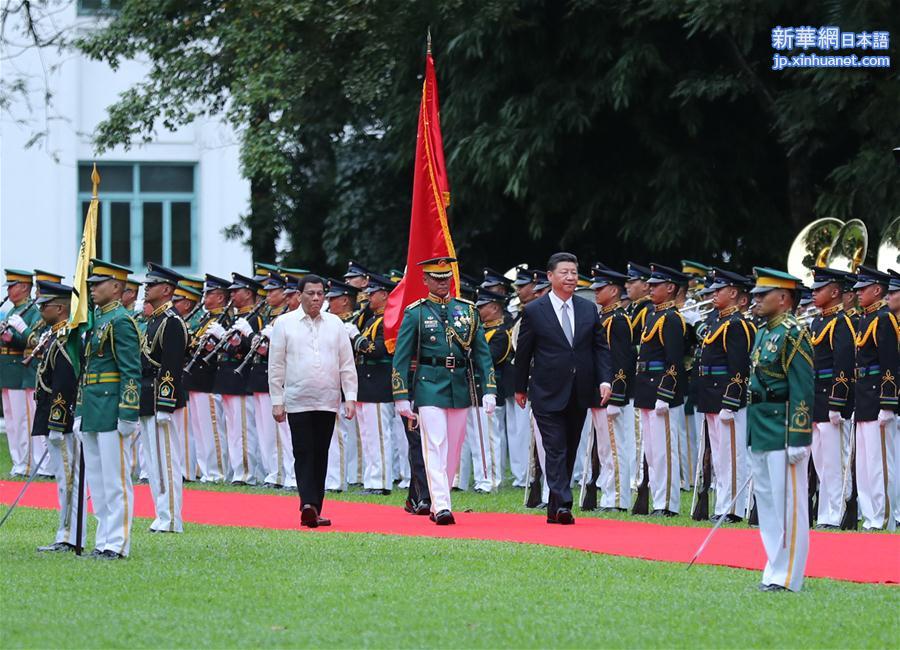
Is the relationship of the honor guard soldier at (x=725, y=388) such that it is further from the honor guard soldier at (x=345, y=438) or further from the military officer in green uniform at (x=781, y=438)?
the honor guard soldier at (x=345, y=438)

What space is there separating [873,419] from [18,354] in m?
11.5

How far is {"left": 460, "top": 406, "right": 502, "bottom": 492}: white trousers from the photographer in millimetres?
18203

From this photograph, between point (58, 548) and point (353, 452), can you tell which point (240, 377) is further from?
point (58, 548)

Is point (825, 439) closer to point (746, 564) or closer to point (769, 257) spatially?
point (746, 564)

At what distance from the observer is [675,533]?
13.8 meters

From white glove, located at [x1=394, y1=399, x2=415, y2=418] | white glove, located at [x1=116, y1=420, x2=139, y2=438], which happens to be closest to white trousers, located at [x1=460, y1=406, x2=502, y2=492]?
white glove, located at [x1=394, y1=399, x2=415, y2=418]

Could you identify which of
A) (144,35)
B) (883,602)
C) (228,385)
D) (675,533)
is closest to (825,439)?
(675,533)

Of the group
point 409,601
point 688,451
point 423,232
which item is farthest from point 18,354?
point 409,601

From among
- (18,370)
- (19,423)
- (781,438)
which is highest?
(18,370)

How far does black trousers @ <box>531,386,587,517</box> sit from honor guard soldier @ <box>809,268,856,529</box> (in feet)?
6.86

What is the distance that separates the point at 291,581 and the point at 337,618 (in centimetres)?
144

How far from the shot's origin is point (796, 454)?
10.4 meters

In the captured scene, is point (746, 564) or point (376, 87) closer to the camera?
point (746, 564)

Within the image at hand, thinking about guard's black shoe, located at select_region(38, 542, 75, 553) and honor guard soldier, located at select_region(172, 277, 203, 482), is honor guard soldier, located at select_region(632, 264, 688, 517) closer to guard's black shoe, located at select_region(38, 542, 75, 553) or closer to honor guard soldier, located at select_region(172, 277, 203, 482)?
guard's black shoe, located at select_region(38, 542, 75, 553)
